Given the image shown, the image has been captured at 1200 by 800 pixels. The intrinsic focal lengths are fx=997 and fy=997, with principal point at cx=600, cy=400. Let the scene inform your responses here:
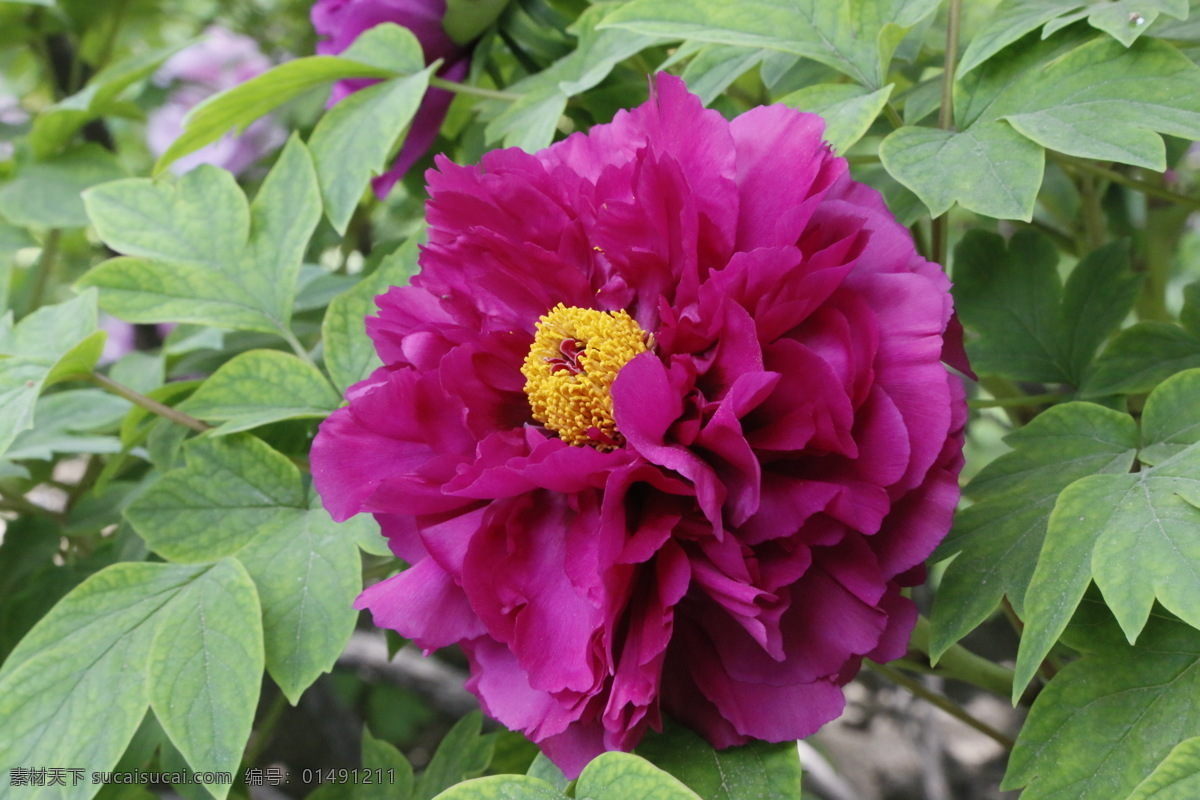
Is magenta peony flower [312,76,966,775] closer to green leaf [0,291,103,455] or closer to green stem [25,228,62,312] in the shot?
green leaf [0,291,103,455]

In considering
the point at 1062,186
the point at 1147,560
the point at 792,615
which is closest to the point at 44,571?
the point at 792,615

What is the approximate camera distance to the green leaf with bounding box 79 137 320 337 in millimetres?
732

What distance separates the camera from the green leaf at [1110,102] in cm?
49

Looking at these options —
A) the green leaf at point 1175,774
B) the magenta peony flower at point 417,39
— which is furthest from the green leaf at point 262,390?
the green leaf at point 1175,774

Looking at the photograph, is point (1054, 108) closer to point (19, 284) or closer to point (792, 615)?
point (792, 615)

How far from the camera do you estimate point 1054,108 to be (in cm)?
52

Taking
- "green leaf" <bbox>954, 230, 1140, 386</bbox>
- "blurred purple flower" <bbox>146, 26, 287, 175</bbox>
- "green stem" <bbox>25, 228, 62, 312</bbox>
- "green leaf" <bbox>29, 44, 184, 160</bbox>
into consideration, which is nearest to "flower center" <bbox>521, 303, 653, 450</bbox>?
"green leaf" <bbox>954, 230, 1140, 386</bbox>

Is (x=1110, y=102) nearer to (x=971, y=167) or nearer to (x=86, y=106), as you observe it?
(x=971, y=167)

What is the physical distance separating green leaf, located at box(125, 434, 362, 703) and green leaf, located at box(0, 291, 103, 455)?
91mm

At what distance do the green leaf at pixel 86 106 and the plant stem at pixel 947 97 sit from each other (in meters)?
0.66

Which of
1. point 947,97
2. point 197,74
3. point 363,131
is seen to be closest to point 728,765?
point 947,97

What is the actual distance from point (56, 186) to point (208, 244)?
332mm

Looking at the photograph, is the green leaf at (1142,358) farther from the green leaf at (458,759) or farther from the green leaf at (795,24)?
the green leaf at (458,759)

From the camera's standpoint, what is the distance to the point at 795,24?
61cm
